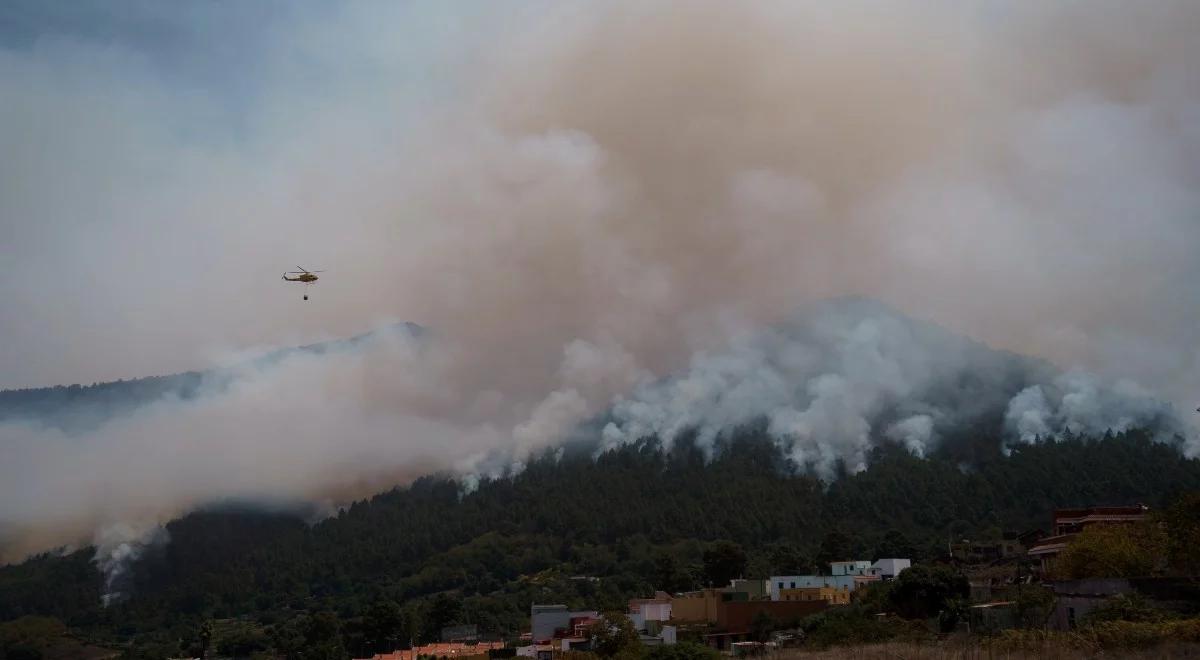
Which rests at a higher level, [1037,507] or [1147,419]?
[1147,419]

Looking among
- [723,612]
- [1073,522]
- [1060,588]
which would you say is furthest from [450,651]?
[1073,522]

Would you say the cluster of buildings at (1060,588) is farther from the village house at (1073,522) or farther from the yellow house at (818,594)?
the yellow house at (818,594)

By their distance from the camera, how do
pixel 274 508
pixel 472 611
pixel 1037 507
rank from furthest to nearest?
pixel 274 508
pixel 1037 507
pixel 472 611

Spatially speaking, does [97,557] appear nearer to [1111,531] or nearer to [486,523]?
[486,523]

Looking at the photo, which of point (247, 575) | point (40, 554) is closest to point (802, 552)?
point (247, 575)

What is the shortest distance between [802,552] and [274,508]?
105 metres

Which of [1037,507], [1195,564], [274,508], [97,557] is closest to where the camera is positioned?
[1195,564]

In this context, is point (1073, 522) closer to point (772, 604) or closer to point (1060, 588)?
point (772, 604)

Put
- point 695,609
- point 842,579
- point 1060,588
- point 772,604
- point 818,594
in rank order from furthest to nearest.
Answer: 1. point 842,579
2. point 818,594
3. point 695,609
4. point 772,604
5. point 1060,588

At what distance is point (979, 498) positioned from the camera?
147750mm

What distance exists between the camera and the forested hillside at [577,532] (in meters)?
133

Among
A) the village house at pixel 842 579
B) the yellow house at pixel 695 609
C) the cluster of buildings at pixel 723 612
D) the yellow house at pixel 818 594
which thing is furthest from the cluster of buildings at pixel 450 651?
the yellow house at pixel 818 594

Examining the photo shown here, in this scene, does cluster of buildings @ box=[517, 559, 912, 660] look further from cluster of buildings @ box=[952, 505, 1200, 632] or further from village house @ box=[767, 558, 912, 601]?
cluster of buildings @ box=[952, 505, 1200, 632]

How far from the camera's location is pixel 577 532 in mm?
167250
